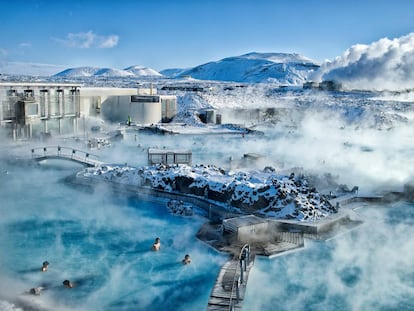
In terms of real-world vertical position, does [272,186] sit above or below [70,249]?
Answer: above

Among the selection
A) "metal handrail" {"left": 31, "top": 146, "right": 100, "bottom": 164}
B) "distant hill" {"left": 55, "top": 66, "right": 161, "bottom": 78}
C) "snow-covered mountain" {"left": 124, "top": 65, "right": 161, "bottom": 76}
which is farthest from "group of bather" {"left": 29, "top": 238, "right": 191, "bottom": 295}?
"snow-covered mountain" {"left": 124, "top": 65, "right": 161, "bottom": 76}

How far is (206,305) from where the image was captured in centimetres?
750

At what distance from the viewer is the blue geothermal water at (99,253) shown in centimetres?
770

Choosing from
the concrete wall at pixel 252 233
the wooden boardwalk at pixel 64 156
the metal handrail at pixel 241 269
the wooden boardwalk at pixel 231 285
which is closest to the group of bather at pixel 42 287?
the wooden boardwalk at pixel 231 285

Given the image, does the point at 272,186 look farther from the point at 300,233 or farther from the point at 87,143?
the point at 87,143

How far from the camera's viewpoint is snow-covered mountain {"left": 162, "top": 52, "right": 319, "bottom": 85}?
99.8 metres

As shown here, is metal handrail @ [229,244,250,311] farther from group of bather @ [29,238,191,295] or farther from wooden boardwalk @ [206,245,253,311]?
group of bather @ [29,238,191,295]

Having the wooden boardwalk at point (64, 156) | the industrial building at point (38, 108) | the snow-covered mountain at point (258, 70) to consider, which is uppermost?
the snow-covered mountain at point (258, 70)

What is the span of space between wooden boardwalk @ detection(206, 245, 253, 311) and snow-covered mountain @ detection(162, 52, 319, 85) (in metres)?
88.4

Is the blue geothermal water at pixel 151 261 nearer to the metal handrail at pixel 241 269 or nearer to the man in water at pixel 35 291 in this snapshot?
the man in water at pixel 35 291

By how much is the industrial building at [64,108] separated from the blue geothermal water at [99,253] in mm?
7817

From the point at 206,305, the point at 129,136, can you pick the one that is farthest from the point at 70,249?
the point at 129,136

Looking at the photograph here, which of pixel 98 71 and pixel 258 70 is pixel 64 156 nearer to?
pixel 258 70

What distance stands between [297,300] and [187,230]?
4035mm
